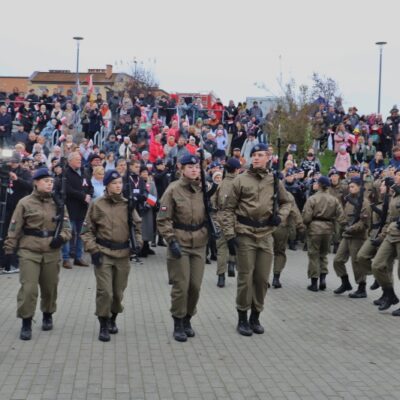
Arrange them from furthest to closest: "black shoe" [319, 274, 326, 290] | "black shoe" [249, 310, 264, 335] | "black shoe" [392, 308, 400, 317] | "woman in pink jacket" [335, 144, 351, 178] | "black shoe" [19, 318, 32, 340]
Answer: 1. "woman in pink jacket" [335, 144, 351, 178]
2. "black shoe" [319, 274, 326, 290]
3. "black shoe" [392, 308, 400, 317]
4. "black shoe" [249, 310, 264, 335]
5. "black shoe" [19, 318, 32, 340]

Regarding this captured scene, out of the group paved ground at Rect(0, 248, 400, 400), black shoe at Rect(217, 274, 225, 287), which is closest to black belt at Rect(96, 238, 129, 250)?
paved ground at Rect(0, 248, 400, 400)

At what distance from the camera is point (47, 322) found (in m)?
7.79

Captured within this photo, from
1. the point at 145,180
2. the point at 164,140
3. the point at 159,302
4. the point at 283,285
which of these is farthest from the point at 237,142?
the point at 159,302

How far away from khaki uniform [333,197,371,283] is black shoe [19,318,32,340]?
17.5 ft

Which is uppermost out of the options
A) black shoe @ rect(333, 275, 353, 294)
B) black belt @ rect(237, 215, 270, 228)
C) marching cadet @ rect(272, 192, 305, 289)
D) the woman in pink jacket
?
the woman in pink jacket

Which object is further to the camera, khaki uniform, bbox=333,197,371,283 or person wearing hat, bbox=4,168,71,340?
khaki uniform, bbox=333,197,371,283

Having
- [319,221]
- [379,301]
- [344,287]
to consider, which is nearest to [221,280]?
[319,221]

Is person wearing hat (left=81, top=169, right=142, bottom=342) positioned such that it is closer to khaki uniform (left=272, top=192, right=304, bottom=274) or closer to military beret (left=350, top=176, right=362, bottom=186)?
khaki uniform (left=272, top=192, right=304, bottom=274)

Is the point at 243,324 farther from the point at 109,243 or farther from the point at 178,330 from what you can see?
the point at 109,243

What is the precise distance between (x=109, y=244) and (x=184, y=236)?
89cm

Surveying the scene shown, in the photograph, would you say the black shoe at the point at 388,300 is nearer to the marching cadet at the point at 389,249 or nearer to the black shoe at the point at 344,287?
the marching cadet at the point at 389,249

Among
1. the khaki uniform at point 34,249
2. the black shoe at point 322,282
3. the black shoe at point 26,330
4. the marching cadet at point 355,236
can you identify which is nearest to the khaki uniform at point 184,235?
the khaki uniform at point 34,249

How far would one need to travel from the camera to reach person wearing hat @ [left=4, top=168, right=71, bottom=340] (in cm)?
738

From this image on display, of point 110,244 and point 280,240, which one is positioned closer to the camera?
point 110,244
